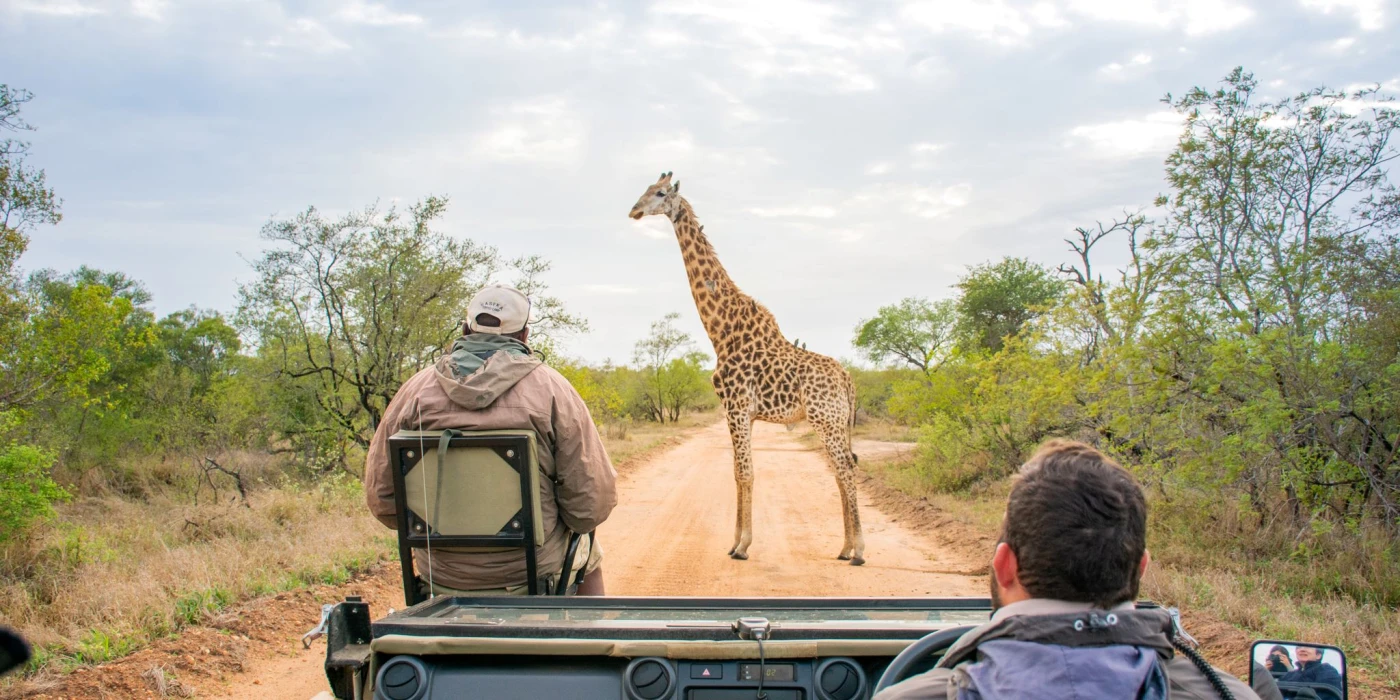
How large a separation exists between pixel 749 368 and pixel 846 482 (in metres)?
1.45

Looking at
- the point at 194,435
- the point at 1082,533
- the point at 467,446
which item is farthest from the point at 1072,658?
the point at 194,435

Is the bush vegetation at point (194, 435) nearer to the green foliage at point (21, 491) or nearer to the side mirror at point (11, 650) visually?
the green foliage at point (21, 491)

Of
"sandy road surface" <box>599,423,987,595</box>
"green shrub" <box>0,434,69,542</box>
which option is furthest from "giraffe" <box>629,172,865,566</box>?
"green shrub" <box>0,434,69,542</box>

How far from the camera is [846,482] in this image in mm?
8586

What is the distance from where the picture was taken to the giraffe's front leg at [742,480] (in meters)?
8.33

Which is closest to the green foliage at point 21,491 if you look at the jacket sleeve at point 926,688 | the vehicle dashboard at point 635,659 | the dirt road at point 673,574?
the dirt road at point 673,574

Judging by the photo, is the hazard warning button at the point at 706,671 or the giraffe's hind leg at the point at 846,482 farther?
the giraffe's hind leg at the point at 846,482

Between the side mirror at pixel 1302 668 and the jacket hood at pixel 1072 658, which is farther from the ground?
the jacket hood at pixel 1072 658

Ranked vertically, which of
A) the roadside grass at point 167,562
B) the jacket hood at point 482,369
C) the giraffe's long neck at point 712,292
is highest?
the giraffe's long neck at point 712,292

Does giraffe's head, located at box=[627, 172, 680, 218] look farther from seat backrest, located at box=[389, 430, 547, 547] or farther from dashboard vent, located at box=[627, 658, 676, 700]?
dashboard vent, located at box=[627, 658, 676, 700]

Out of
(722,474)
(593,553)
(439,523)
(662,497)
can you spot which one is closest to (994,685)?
(439,523)

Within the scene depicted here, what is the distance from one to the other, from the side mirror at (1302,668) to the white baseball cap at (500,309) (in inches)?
105

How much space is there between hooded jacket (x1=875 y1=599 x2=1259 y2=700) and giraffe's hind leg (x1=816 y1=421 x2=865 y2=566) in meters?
6.74

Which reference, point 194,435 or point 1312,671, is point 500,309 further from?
point 194,435
